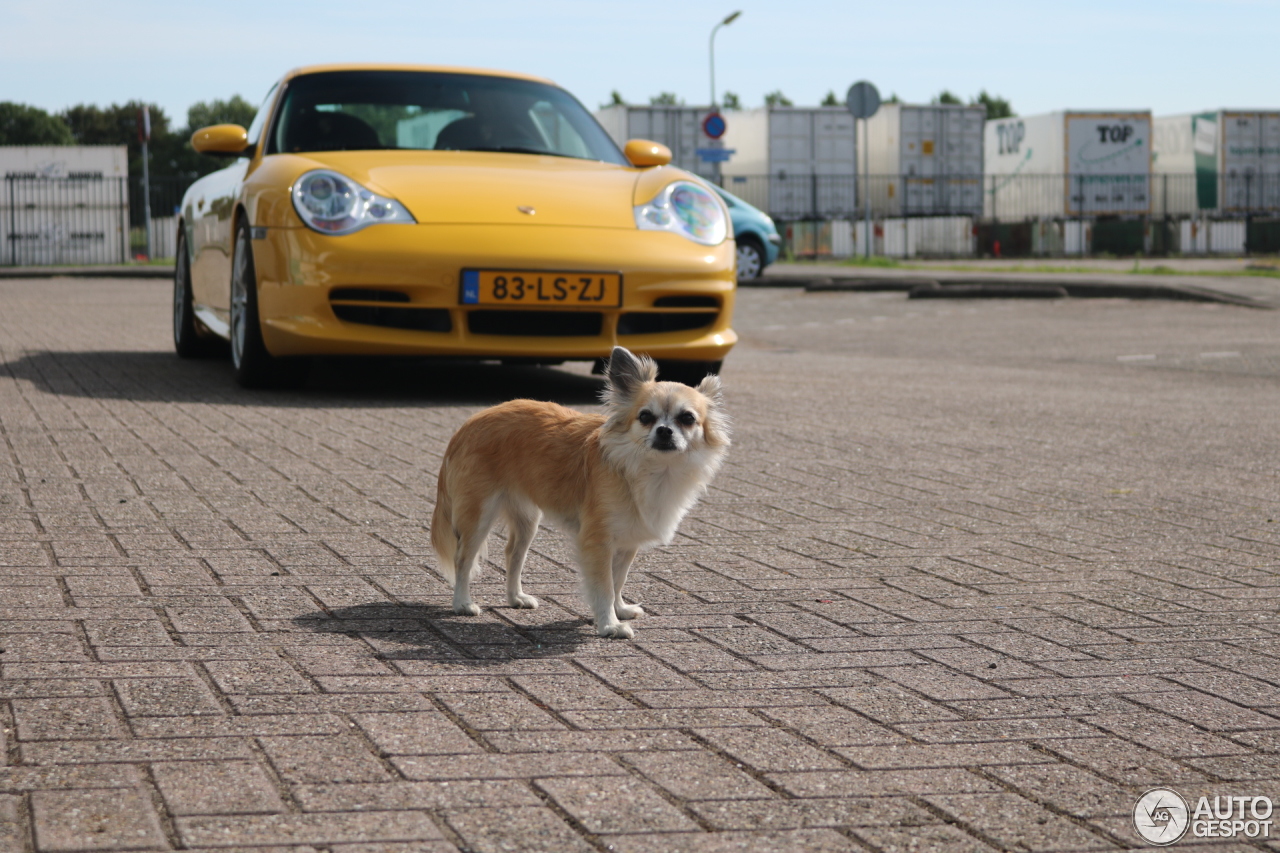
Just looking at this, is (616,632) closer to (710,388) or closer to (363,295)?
(710,388)

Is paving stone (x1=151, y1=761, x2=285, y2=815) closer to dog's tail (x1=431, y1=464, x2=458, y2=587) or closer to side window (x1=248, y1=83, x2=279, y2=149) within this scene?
dog's tail (x1=431, y1=464, x2=458, y2=587)

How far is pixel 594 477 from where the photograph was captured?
391 cm

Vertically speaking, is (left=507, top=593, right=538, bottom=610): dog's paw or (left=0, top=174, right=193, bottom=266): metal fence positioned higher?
(left=0, top=174, right=193, bottom=266): metal fence

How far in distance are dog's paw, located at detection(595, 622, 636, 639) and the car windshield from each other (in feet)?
17.9

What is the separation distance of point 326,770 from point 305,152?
20.5ft

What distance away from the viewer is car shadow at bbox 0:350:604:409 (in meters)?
8.12

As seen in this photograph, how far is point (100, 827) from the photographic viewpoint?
2.44 m

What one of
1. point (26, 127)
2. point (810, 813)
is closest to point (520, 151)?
point (810, 813)

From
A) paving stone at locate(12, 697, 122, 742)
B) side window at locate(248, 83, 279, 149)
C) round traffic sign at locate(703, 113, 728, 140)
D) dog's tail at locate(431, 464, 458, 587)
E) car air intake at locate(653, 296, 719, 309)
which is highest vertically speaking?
round traffic sign at locate(703, 113, 728, 140)

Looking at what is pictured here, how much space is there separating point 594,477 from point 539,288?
3.80 metres

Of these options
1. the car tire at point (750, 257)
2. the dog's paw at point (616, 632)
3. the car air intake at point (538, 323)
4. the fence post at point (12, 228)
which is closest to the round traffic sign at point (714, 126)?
the car tire at point (750, 257)

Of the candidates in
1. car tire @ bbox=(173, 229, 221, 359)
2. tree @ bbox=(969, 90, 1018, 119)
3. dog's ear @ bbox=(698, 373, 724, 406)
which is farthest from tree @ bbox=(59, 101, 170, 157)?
dog's ear @ bbox=(698, 373, 724, 406)

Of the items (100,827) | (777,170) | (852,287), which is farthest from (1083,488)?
(777,170)

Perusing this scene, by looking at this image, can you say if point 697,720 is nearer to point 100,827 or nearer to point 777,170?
point 100,827
